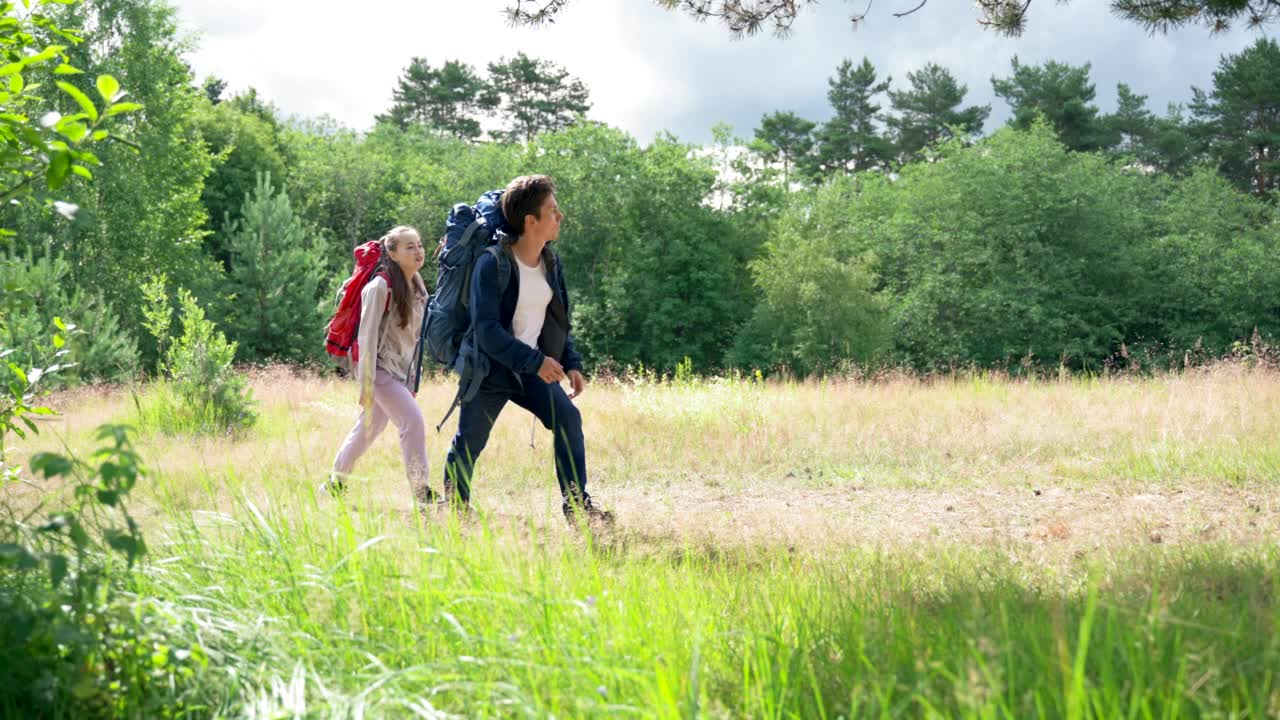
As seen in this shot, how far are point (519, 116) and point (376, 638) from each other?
→ 166ft

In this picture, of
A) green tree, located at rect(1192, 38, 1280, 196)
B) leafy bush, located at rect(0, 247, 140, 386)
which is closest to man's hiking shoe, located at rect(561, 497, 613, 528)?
leafy bush, located at rect(0, 247, 140, 386)

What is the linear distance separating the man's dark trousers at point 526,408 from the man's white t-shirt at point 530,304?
0.72 feet

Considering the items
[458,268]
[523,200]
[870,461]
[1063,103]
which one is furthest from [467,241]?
[1063,103]

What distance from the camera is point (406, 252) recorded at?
5820 millimetres

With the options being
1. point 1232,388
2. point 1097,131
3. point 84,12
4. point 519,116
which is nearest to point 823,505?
point 1232,388

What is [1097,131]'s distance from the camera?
40.8m

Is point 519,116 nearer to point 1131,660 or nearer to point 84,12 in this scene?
point 84,12

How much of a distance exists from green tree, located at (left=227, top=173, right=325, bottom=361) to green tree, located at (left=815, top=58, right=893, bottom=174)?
28.4m

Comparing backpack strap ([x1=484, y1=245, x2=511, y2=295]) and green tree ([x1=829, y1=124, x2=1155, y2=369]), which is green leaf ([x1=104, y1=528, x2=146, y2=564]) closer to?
backpack strap ([x1=484, y1=245, x2=511, y2=295])

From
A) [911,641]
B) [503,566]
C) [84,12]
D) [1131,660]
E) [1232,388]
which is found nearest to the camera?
[1131,660]

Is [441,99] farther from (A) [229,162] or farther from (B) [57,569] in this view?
(B) [57,569]

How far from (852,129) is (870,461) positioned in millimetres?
42162

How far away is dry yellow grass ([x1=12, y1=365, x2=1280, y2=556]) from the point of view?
552cm

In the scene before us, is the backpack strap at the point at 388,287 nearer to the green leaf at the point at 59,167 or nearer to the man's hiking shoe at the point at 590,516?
the man's hiking shoe at the point at 590,516
